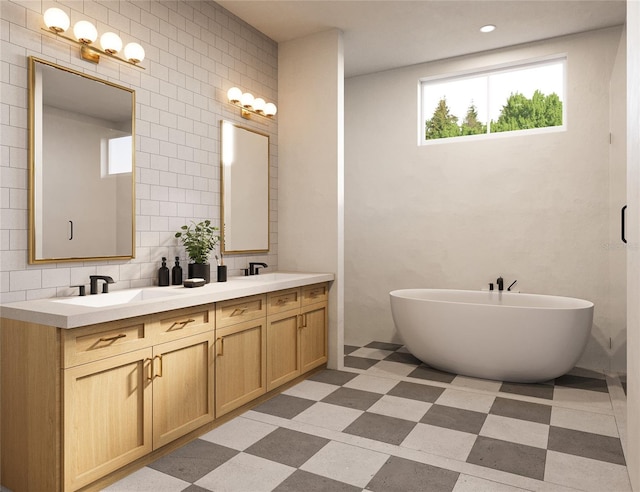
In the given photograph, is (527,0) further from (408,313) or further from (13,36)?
(13,36)

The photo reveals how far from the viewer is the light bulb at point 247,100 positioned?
388 cm

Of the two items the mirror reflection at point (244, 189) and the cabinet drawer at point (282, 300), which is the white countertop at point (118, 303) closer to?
the cabinet drawer at point (282, 300)

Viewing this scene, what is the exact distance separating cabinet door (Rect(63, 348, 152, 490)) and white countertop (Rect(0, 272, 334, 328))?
23 centimetres

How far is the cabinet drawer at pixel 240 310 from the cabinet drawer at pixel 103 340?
575 mm

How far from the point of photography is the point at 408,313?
13.1ft

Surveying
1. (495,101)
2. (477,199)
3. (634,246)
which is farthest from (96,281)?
(495,101)

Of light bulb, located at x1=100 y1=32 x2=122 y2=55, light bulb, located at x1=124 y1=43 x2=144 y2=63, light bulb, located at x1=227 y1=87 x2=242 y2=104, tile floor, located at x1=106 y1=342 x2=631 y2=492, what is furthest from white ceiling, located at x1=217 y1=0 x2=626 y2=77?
tile floor, located at x1=106 y1=342 x2=631 y2=492

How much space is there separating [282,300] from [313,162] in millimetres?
1459

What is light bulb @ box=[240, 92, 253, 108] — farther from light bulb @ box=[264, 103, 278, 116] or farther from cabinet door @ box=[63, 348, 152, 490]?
cabinet door @ box=[63, 348, 152, 490]

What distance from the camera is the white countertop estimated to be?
1.99 meters

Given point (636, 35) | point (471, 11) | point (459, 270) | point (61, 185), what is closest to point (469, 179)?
point (459, 270)

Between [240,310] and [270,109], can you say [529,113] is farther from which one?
[240,310]

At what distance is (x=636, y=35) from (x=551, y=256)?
8.78ft

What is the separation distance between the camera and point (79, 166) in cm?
265
